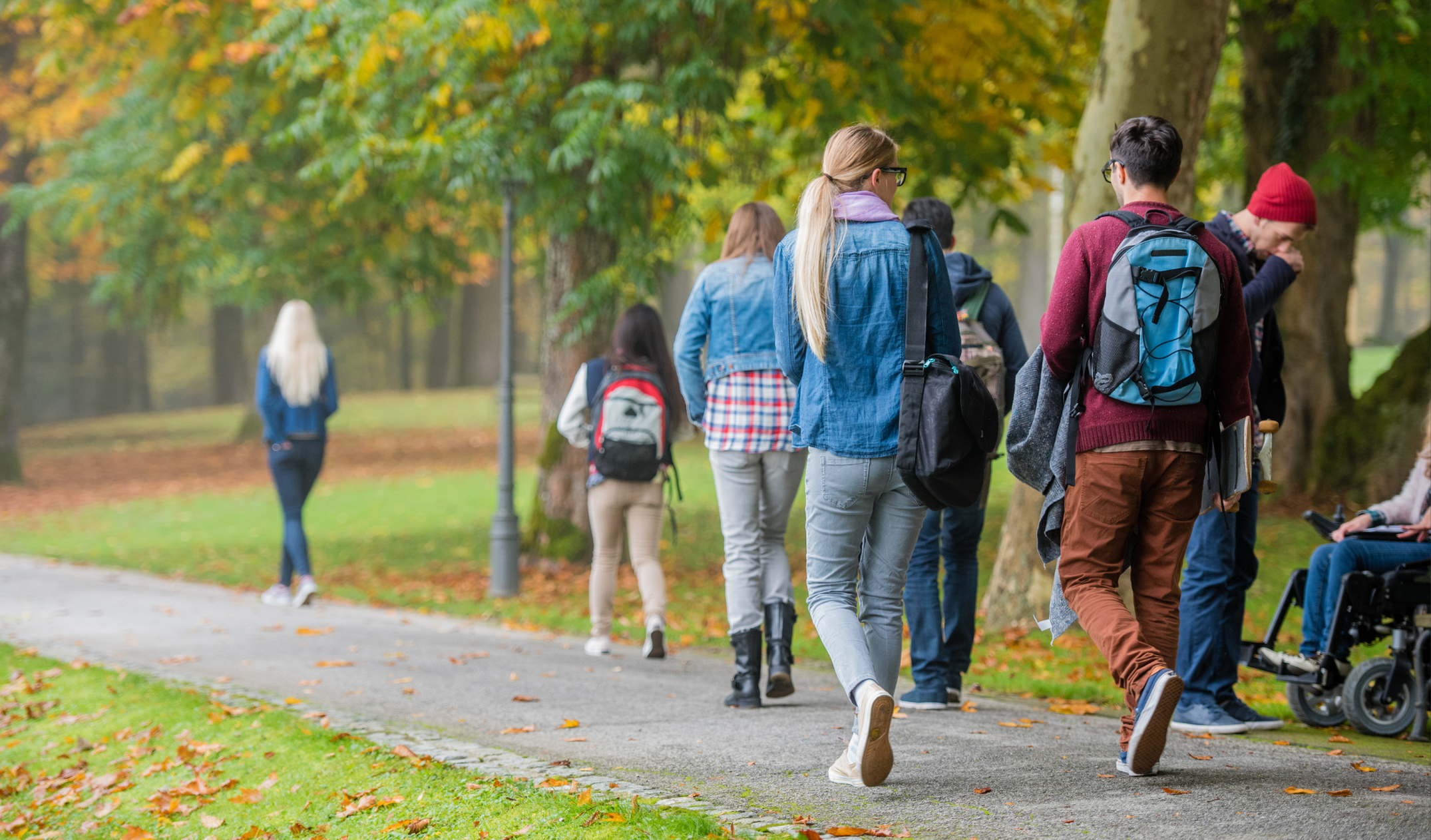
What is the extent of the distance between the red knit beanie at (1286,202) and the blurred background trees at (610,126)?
2.50 metres

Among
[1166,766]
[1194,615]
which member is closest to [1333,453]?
[1194,615]

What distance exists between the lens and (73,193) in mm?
16406

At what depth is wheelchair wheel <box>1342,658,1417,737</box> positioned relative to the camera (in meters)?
4.87

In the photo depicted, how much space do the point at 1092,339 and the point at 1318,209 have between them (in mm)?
10208

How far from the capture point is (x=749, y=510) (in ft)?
18.0

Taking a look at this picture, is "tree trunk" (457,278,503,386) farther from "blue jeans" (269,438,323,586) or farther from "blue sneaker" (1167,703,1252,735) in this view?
"blue sneaker" (1167,703,1252,735)

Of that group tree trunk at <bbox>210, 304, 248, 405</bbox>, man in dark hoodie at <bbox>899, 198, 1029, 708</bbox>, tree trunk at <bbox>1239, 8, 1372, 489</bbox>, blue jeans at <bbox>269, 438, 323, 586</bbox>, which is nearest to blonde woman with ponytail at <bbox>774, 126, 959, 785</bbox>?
man in dark hoodie at <bbox>899, 198, 1029, 708</bbox>

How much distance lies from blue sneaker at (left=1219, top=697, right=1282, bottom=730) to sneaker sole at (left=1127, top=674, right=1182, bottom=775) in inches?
44.1

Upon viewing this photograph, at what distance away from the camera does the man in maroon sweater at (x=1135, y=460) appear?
3832mm

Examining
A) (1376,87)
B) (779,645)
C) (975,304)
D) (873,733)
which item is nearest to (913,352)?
(873,733)

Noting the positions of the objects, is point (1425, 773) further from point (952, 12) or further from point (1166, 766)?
point (952, 12)

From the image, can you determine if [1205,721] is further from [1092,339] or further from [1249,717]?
[1092,339]

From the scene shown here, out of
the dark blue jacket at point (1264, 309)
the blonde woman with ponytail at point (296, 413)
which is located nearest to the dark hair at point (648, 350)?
the dark blue jacket at point (1264, 309)

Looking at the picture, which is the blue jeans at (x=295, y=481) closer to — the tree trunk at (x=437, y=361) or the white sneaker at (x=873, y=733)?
the white sneaker at (x=873, y=733)
